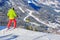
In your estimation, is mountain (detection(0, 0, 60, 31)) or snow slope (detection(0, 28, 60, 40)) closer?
snow slope (detection(0, 28, 60, 40))

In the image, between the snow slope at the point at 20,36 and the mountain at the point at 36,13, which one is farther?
the mountain at the point at 36,13

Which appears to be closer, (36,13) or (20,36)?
(20,36)

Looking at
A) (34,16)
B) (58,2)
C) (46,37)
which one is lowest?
(46,37)

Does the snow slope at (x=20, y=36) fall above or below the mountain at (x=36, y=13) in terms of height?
below

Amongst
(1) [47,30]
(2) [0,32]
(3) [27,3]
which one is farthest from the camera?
(3) [27,3]

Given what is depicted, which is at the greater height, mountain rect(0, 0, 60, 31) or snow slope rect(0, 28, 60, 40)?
mountain rect(0, 0, 60, 31)

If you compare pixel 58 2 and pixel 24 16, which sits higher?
pixel 58 2

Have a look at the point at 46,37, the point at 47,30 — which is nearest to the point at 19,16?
the point at 47,30

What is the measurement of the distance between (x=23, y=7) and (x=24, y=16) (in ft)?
1.10

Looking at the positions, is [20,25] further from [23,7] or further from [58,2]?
[58,2]

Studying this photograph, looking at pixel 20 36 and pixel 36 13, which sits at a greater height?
pixel 36 13

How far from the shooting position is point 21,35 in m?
5.43

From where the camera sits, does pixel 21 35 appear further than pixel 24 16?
No

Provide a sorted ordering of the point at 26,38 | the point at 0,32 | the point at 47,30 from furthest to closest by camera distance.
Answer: the point at 47,30
the point at 0,32
the point at 26,38
